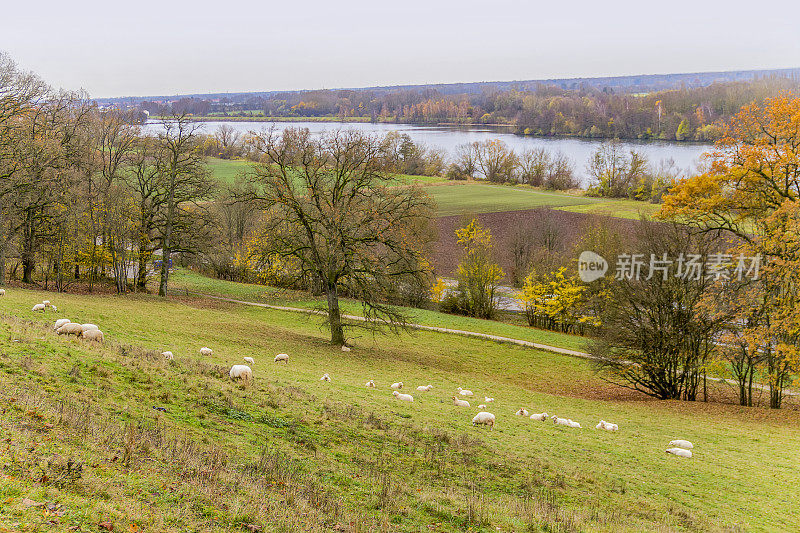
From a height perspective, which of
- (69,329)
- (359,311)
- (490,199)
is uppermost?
(490,199)

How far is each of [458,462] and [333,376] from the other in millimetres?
10121

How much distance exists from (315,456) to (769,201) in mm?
30053

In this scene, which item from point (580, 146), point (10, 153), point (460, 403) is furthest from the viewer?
point (580, 146)

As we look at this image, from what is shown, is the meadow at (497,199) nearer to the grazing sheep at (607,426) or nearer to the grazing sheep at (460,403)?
the grazing sheep at (460,403)

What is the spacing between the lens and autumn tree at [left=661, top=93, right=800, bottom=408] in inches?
1056

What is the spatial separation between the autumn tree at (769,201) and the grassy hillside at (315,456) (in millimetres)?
4459

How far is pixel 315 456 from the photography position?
1212cm

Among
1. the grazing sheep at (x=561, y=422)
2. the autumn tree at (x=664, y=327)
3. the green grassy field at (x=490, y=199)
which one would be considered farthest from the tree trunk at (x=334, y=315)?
the green grassy field at (x=490, y=199)

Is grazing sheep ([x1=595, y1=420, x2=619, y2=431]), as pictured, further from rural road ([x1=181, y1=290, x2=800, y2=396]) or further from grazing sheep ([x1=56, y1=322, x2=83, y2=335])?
grazing sheep ([x1=56, y1=322, x2=83, y2=335])

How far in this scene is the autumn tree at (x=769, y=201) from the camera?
26828 mm

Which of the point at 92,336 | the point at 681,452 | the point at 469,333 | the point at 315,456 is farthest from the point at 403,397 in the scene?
the point at 469,333

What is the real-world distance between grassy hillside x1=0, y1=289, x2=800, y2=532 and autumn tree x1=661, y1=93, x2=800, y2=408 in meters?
4.46

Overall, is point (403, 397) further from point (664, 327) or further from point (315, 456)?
point (664, 327)

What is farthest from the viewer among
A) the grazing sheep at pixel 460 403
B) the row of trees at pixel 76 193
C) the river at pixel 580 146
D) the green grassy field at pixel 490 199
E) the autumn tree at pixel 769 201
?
the river at pixel 580 146
